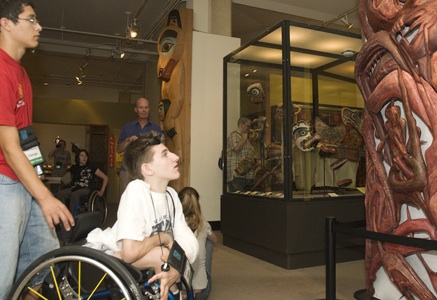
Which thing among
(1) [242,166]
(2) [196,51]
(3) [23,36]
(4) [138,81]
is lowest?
(1) [242,166]

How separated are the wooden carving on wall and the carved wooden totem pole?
3.43 metres

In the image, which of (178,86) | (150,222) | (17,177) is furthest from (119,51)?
(150,222)

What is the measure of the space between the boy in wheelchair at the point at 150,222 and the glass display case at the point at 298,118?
2094 millimetres

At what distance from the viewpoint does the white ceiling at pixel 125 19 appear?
24.1 feet

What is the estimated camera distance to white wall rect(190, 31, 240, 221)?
18.4 ft

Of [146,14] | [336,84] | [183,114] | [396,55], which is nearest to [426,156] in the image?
[396,55]

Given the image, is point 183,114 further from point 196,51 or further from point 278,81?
point 278,81

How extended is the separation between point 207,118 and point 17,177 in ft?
14.2

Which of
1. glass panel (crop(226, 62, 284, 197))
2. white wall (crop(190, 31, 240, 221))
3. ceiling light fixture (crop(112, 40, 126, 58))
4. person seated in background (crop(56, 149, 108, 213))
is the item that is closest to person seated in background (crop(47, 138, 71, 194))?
person seated in background (crop(56, 149, 108, 213))

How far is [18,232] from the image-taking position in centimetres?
150

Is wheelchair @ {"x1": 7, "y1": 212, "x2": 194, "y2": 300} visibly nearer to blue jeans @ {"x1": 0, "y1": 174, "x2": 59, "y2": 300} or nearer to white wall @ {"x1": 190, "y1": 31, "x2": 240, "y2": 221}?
blue jeans @ {"x1": 0, "y1": 174, "x2": 59, "y2": 300}

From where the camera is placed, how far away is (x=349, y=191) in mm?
4094

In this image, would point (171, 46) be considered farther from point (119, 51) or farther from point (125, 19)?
point (125, 19)

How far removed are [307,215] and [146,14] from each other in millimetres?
6012
